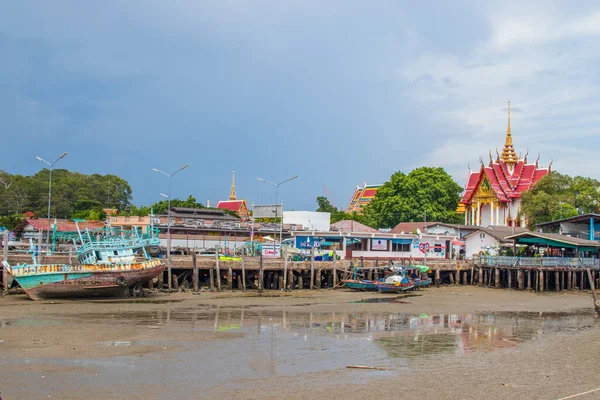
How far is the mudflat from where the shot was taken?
14984mm

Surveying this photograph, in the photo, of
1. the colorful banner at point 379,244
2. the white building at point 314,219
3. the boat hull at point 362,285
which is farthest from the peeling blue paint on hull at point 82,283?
the white building at point 314,219

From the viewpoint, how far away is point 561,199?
200ft

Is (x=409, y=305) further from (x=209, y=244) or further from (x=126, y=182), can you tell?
(x=126, y=182)

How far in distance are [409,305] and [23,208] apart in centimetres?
6516

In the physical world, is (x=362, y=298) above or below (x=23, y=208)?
below

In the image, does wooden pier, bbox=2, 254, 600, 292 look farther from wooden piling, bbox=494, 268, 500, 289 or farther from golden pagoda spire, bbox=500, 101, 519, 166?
golden pagoda spire, bbox=500, 101, 519, 166

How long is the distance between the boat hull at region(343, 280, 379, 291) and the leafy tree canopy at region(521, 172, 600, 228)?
26074 mm

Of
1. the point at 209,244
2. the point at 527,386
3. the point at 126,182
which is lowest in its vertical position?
the point at 527,386

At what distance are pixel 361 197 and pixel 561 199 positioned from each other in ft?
213

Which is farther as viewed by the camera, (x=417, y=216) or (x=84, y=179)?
(x=84, y=179)

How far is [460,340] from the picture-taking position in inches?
897

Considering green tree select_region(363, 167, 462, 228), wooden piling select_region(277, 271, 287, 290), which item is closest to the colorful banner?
wooden piling select_region(277, 271, 287, 290)

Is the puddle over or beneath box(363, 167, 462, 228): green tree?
beneath

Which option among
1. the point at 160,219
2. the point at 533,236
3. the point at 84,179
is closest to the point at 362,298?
the point at 533,236
